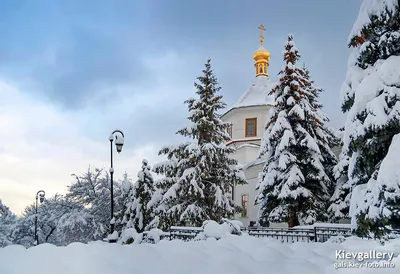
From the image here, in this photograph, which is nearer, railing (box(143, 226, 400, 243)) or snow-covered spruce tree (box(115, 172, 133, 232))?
railing (box(143, 226, 400, 243))

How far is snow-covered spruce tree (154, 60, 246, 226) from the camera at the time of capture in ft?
61.8

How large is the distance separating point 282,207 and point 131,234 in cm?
948

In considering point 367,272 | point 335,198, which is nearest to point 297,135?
point 335,198

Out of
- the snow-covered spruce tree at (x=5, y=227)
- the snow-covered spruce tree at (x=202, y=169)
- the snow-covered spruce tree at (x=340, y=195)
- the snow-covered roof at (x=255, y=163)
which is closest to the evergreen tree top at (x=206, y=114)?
the snow-covered spruce tree at (x=202, y=169)

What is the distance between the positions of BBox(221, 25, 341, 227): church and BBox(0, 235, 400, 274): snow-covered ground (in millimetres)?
23657

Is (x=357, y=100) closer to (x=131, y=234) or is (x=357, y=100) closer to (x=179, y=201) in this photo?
(x=131, y=234)

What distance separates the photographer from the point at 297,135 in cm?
1975

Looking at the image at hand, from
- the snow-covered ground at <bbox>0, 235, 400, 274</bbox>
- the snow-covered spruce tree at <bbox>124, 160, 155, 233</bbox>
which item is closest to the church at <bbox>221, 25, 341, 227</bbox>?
the snow-covered spruce tree at <bbox>124, 160, 155, 233</bbox>

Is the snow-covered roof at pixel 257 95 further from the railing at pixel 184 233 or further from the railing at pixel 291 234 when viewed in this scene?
the railing at pixel 184 233

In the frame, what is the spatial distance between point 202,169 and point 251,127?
16.5 metres

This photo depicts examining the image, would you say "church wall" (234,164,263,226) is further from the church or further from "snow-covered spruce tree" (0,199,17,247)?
"snow-covered spruce tree" (0,199,17,247)

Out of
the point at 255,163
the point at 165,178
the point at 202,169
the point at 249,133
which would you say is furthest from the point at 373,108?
the point at 249,133

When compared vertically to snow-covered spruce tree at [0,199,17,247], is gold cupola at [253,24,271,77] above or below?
above

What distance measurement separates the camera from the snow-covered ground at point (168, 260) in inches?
176
